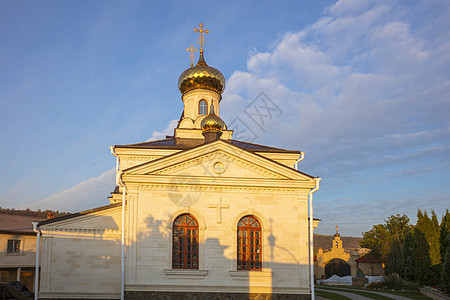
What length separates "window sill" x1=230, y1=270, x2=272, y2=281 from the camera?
15.8m

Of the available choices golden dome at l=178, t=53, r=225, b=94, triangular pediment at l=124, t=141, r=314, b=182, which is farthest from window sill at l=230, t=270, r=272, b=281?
golden dome at l=178, t=53, r=225, b=94

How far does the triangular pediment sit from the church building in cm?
4

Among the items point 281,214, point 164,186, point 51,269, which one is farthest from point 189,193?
point 51,269

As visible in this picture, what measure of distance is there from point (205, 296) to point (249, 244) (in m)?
2.74

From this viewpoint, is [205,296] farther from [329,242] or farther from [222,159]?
[329,242]

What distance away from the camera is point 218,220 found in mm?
16094

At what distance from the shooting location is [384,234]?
4275 cm

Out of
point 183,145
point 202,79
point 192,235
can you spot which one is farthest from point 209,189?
point 202,79

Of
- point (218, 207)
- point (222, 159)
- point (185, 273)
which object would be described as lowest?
point (185, 273)

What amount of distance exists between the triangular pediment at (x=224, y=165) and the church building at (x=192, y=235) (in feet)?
0.14

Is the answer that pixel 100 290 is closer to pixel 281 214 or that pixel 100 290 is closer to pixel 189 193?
pixel 189 193

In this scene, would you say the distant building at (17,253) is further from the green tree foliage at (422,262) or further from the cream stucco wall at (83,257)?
the green tree foliage at (422,262)

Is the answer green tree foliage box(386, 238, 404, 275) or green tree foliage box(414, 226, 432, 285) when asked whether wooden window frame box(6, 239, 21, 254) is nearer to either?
green tree foliage box(414, 226, 432, 285)

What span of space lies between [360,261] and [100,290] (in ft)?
105
